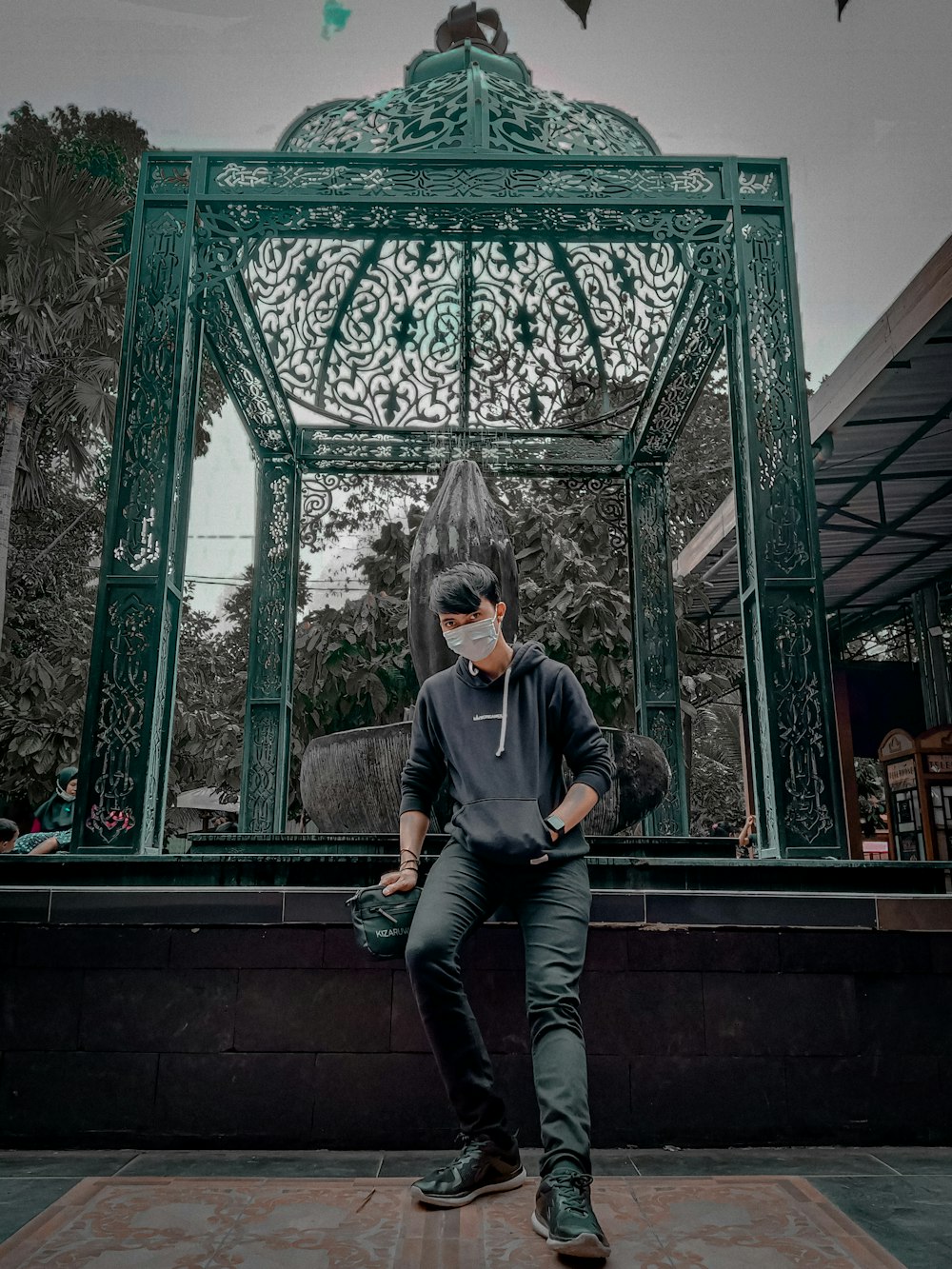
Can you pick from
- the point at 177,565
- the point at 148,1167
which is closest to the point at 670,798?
the point at 177,565

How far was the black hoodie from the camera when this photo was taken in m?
2.35

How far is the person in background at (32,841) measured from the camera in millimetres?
5274

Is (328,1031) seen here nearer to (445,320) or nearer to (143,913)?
(143,913)

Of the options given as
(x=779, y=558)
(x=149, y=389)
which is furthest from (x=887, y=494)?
(x=149, y=389)

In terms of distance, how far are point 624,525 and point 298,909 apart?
14.4ft

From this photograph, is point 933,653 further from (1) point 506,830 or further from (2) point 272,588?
(1) point 506,830

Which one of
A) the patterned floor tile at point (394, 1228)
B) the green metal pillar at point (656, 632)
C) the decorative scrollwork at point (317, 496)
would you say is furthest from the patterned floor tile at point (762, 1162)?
the decorative scrollwork at point (317, 496)

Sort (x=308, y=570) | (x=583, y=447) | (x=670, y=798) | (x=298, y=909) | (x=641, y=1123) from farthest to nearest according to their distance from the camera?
(x=308, y=570)
(x=583, y=447)
(x=670, y=798)
(x=298, y=909)
(x=641, y=1123)

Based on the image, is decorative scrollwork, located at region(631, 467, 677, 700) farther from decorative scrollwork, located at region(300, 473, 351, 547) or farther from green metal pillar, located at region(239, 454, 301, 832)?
green metal pillar, located at region(239, 454, 301, 832)

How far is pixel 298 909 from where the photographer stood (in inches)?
116

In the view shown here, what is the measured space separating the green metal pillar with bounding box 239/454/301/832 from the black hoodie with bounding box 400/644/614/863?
338 centimetres

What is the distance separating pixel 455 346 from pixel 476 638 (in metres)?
4.14

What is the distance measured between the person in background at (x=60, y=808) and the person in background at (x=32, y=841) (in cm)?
8

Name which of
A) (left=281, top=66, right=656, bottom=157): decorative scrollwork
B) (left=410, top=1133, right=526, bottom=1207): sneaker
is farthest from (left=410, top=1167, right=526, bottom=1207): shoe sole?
(left=281, top=66, right=656, bottom=157): decorative scrollwork
